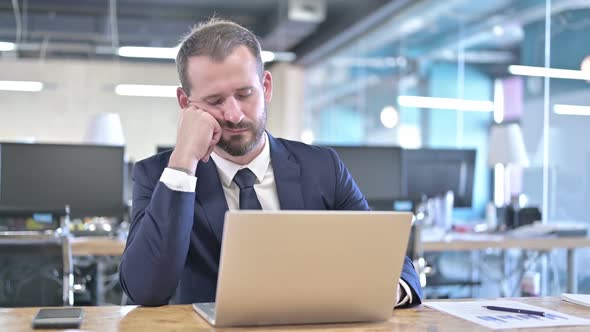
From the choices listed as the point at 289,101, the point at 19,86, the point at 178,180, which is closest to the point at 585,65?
the point at 178,180

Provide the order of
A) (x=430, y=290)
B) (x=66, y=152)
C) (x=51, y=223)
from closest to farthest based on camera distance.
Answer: (x=51, y=223) → (x=66, y=152) → (x=430, y=290)

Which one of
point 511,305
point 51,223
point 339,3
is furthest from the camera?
point 339,3

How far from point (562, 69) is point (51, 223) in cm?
369

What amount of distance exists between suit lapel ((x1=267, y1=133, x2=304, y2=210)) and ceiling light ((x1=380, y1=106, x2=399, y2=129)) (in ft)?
21.5

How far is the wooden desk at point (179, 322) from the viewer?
1228 mm

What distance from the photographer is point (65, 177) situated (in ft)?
12.2

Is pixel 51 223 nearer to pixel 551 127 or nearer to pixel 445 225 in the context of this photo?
pixel 445 225

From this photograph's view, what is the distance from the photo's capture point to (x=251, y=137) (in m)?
1.68

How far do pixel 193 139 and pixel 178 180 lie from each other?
0.11 meters

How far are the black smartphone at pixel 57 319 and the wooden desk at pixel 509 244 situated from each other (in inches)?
105

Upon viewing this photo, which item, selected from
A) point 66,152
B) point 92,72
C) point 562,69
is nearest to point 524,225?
point 562,69

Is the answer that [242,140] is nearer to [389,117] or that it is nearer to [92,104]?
[389,117]

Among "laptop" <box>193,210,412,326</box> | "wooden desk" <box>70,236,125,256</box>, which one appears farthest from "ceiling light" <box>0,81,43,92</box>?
"laptop" <box>193,210,412,326</box>

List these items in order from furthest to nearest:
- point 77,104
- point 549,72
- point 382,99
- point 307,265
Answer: point 77,104 < point 382,99 < point 549,72 < point 307,265
